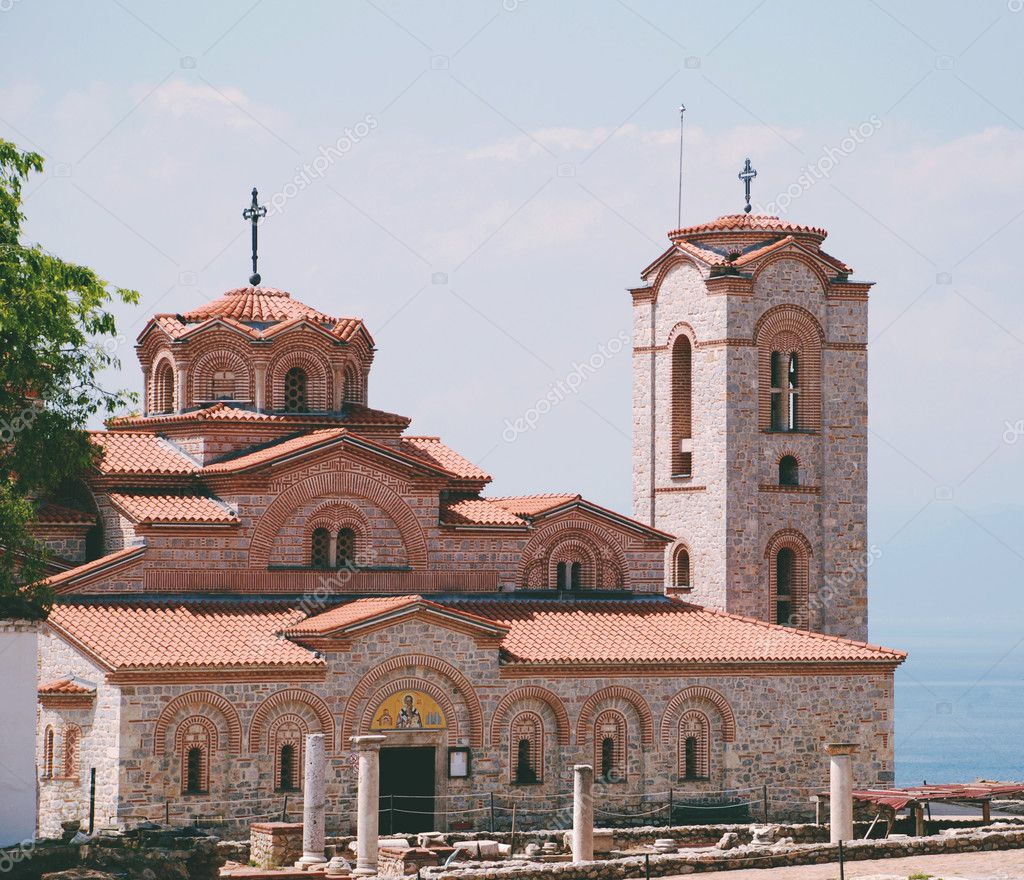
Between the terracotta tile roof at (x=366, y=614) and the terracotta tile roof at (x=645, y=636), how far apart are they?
124 cm

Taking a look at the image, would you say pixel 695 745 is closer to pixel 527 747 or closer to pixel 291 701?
pixel 527 747

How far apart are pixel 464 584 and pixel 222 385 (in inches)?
247

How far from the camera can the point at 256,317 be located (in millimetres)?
39906

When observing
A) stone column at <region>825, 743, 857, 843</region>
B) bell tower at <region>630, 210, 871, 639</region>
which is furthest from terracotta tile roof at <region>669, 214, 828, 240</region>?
stone column at <region>825, 743, 857, 843</region>

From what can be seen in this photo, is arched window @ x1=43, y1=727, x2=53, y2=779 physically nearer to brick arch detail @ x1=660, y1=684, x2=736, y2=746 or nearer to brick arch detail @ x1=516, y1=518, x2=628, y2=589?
brick arch detail @ x1=516, y1=518, x2=628, y2=589

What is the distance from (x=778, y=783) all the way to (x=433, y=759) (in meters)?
6.98

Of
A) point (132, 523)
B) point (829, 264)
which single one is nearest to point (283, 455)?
point (132, 523)

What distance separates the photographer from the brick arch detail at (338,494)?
119 feet

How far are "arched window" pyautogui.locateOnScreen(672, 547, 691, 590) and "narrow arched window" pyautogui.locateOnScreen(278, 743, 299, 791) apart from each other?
12.1 m

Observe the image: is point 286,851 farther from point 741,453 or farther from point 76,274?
point 741,453

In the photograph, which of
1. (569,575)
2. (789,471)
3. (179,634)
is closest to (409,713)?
(179,634)

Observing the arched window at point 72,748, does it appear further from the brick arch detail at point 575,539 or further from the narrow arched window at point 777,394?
the narrow arched window at point 777,394

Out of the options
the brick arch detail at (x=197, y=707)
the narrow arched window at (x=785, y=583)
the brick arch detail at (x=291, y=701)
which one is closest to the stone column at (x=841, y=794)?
the brick arch detail at (x=291, y=701)

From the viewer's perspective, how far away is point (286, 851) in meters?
30.9
